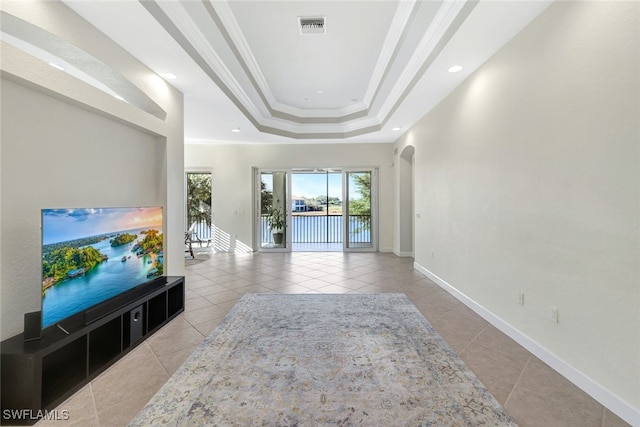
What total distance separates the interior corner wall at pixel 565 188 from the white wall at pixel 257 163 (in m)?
3.79

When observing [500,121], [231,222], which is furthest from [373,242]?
[500,121]

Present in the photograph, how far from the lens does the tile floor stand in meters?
1.69

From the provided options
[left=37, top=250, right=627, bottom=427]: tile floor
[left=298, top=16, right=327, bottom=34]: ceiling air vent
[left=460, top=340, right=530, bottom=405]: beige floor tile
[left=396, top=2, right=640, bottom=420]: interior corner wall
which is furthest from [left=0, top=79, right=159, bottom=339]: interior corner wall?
[left=396, top=2, right=640, bottom=420]: interior corner wall

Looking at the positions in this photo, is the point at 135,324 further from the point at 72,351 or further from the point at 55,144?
the point at 55,144

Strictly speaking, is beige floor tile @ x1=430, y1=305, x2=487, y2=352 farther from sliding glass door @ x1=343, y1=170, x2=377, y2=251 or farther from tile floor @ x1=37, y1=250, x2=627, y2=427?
sliding glass door @ x1=343, y1=170, x2=377, y2=251

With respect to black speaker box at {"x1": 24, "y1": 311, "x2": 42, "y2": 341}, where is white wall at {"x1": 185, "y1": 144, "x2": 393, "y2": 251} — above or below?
above

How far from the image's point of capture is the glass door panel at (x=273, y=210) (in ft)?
23.9

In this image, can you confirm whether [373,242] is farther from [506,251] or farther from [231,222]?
[506,251]

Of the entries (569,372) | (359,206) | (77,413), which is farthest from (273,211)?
(569,372)

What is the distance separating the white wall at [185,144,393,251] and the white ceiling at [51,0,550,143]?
1829mm

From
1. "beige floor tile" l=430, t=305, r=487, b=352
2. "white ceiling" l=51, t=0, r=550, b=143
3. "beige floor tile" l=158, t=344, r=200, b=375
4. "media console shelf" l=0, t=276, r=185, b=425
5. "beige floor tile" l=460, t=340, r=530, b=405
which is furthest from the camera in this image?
"beige floor tile" l=430, t=305, r=487, b=352

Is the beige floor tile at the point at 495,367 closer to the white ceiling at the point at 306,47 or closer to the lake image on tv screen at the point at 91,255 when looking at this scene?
the white ceiling at the point at 306,47

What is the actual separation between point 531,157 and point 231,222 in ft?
21.3

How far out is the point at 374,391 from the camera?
183cm
